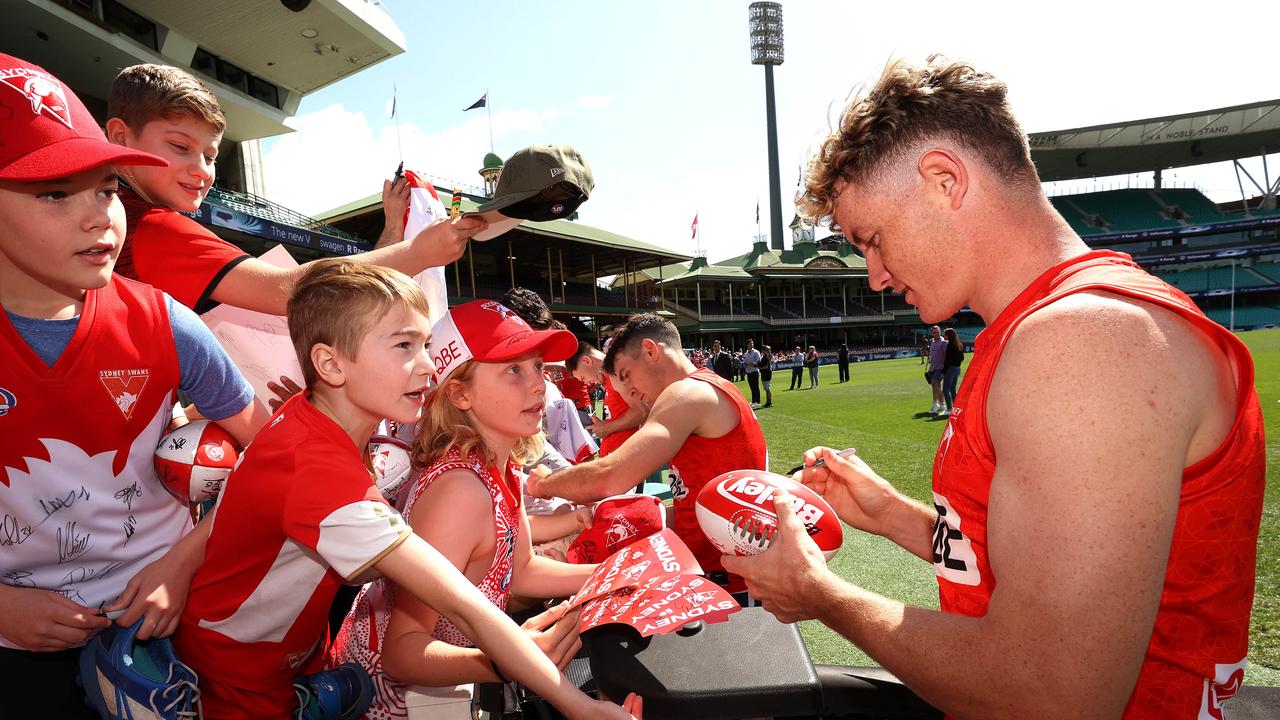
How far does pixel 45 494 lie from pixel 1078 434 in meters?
2.19

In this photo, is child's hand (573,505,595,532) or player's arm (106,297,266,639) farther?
child's hand (573,505,595,532)

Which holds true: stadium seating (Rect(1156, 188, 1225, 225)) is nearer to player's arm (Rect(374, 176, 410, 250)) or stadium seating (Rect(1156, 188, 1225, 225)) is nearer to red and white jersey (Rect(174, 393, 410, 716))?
player's arm (Rect(374, 176, 410, 250))

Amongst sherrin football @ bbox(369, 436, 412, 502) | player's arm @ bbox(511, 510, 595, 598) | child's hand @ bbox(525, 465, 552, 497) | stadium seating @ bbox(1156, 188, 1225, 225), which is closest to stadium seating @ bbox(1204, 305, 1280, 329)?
stadium seating @ bbox(1156, 188, 1225, 225)

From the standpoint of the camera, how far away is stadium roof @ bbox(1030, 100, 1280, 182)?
48.8 m

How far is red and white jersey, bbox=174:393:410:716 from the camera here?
1.45 m

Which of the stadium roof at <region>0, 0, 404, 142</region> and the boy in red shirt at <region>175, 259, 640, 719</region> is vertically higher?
the stadium roof at <region>0, 0, 404, 142</region>

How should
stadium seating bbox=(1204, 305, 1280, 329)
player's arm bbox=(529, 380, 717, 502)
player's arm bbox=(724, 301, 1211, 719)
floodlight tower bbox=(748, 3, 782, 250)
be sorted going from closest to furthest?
player's arm bbox=(724, 301, 1211, 719) → player's arm bbox=(529, 380, 717, 502) → stadium seating bbox=(1204, 305, 1280, 329) → floodlight tower bbox=(748, 3, 782, 250)

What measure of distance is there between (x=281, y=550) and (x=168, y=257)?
111 cm

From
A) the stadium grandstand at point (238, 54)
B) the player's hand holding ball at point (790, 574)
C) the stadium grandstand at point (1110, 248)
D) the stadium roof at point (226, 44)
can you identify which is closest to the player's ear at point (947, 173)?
the player's hand holding ball at point (790, 574)

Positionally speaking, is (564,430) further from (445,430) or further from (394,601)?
(394,601)

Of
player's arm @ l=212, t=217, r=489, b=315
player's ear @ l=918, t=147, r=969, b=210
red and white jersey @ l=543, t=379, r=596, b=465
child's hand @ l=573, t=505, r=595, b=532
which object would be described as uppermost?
player's ear @ l=918, t=147, r=969, b=210

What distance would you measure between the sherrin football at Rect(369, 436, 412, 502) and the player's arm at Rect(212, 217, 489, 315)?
59 centimetres

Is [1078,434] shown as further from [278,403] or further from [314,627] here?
[278,403]

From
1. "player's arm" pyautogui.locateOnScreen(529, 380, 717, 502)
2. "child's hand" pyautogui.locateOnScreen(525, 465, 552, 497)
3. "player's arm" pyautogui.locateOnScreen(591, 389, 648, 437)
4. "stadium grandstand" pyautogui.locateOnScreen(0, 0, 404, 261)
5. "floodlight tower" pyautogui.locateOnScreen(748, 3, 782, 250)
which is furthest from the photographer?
"floodlight tower" pyautogui.locateOnScreen(748, 3, 782, 250)
